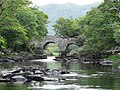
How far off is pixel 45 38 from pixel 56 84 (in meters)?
98.0

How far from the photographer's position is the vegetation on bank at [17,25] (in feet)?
251

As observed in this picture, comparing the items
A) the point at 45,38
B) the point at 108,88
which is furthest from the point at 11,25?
the point at 45,38

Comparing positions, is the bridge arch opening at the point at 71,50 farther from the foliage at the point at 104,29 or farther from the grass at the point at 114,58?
the grass at the point at 114,58

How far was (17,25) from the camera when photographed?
8169 cm

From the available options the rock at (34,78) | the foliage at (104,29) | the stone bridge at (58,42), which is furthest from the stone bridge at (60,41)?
the rock at (34,78)

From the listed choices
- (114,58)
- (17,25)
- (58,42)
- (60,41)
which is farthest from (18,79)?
(58,42)

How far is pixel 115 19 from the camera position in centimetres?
8950

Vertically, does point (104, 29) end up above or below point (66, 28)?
below

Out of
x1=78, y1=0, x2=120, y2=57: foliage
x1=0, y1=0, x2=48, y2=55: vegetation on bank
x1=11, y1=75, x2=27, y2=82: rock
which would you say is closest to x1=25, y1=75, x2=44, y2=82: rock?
x1=11, y1=75, x2=27, y2=82: rock

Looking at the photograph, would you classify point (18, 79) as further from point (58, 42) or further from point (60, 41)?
point (58, 42)

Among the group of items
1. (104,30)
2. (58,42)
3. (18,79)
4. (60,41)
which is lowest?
(18,79)

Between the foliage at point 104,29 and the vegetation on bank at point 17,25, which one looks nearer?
the vegetation on bank at point 17,25

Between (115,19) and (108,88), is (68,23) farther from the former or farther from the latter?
(108,88)

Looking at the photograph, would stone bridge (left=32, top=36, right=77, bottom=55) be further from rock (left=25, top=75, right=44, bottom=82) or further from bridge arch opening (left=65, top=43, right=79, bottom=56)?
rock (left=25, top=75, right=44, bottom=82)
